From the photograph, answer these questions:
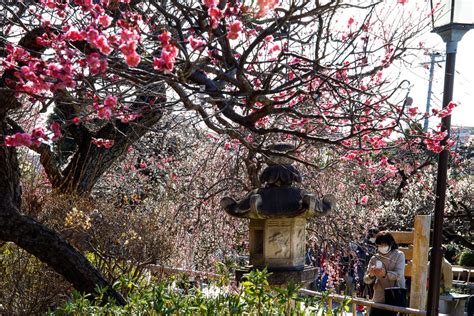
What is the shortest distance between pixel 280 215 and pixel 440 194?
1327mm

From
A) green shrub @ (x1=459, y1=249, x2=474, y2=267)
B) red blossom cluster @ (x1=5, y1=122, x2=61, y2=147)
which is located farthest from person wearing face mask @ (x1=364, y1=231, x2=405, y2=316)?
green shrub @ (x1=459, y1=249, x2=474, y2=267)

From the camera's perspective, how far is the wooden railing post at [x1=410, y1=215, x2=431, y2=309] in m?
6.05

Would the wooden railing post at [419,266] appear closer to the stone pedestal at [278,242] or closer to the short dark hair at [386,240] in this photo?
the short dark hair at [386,240]

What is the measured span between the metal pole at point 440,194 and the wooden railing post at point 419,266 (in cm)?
80

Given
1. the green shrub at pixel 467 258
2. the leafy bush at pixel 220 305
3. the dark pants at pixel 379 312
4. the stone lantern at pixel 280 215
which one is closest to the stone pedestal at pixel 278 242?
the stone lantern at pixel 280 215

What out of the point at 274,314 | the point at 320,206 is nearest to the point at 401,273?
the point at 320,206

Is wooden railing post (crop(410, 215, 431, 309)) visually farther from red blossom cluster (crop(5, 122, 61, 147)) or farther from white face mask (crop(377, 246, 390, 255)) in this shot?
red blossom cluster (crop(5, 122, 61, 147))

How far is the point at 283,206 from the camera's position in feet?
17.2

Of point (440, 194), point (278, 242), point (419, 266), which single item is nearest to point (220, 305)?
point (278, 242)

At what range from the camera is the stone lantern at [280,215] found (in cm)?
523

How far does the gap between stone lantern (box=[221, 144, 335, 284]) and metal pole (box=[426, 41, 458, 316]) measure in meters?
0.90

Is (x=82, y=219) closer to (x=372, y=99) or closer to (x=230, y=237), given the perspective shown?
(x=230, y=237)

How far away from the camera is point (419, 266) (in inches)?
240

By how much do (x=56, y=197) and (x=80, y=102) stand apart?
3.61 meters
